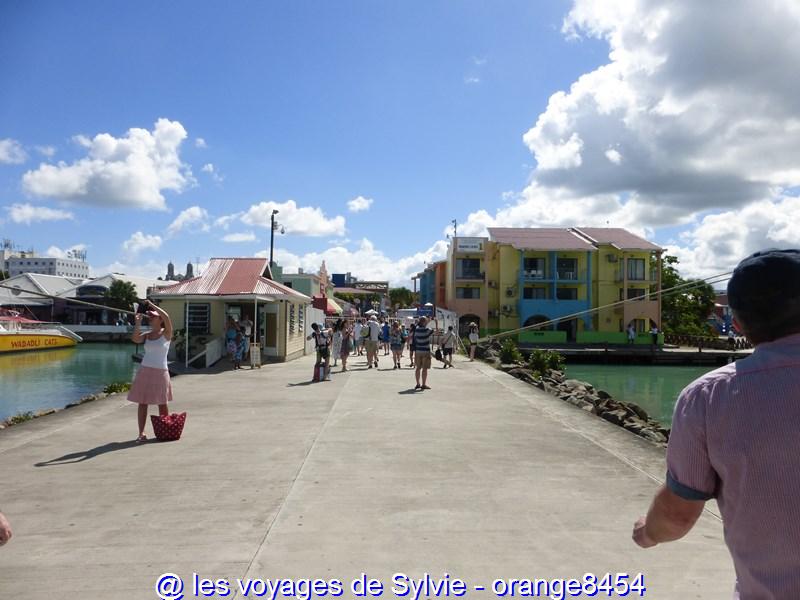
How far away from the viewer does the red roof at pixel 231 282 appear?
2003 cm

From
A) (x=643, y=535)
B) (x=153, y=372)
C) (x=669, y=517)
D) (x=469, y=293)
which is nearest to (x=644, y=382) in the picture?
(x=469, y=293)

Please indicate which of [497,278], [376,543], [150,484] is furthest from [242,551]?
[497,278]

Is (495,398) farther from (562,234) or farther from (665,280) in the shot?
(665,280)

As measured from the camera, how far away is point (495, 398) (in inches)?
500

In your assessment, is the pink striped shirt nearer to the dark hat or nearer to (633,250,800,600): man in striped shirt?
(633,250,800,600): man in striped shirt

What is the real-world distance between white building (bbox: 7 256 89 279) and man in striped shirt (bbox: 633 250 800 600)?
154 meters

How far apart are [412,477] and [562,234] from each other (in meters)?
46.6

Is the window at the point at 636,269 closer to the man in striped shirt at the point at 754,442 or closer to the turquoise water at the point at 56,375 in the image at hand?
the turquoise water at the point at 56,375

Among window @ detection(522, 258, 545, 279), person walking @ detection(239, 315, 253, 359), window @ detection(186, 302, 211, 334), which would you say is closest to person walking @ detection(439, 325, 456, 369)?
person walking @ detection(239, 315, 253, 359)

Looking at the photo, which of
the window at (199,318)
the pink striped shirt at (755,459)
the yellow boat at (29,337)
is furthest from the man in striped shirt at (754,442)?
the yellow boat at (29,337)

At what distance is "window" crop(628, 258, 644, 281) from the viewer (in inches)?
1898

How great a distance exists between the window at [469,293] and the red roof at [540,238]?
13.6 feet

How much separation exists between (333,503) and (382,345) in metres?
25.1

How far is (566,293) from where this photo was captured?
4866cm
